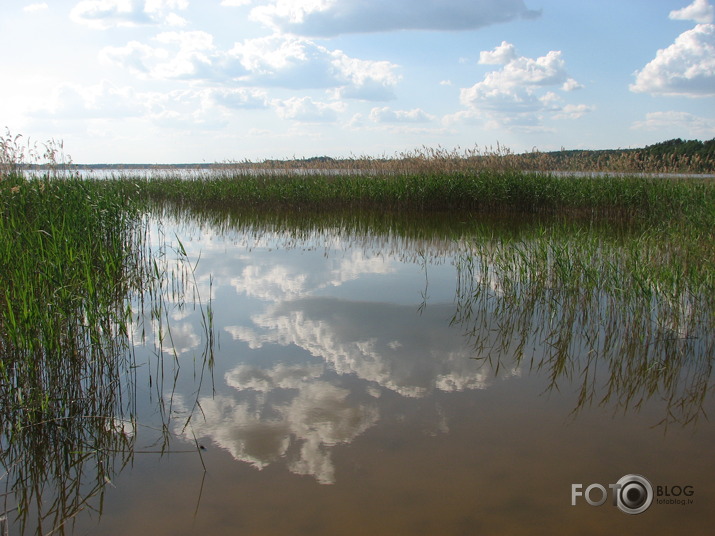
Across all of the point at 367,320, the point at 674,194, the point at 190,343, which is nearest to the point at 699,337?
the point at 367,320

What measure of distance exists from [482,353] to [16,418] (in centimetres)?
342

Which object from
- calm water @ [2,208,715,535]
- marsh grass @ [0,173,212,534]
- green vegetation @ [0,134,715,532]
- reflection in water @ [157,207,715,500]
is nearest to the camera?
calm water @ [2,208,715,535]

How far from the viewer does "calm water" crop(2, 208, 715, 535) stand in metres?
2.47

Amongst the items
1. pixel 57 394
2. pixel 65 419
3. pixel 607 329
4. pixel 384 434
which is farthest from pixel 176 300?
pixel 607 329

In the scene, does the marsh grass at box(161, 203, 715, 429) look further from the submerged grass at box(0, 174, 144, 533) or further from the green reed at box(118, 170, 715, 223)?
the green reed at box(118, 170, 715, 223)

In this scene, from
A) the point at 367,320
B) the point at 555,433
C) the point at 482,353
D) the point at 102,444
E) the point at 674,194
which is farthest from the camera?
the point at 674,194

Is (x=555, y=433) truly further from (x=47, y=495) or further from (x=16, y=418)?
(x=16, y=418)

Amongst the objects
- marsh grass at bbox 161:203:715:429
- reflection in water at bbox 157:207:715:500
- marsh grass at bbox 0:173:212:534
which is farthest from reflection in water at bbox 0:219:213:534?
marsh grass at bbox 161:203:715:429

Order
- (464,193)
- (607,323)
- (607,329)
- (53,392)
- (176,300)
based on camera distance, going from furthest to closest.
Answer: (464,193)
(176,300)
(607,323)
(607,329)
(53,392)

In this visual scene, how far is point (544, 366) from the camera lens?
4.27m

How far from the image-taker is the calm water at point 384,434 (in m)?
2.47

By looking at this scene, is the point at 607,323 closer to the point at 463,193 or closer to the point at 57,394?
the point at 57,394

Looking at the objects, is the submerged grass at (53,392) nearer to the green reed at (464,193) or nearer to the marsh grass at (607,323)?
the marsh grass at (607,323)

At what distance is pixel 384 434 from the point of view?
3178mm
